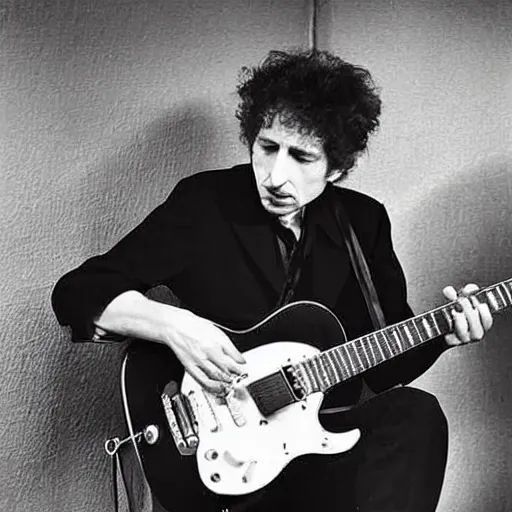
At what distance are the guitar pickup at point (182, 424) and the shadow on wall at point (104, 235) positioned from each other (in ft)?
0.88

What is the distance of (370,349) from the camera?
154 centimetres

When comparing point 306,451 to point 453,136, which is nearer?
point 306,451

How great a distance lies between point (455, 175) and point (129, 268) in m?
0.80

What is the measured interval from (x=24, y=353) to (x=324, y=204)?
0.58 m

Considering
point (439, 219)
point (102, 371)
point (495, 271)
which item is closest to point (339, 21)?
point (439, 219)

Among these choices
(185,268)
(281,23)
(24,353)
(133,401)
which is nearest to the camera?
(133,401)

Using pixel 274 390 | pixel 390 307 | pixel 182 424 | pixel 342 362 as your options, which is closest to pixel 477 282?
pixel 390 307

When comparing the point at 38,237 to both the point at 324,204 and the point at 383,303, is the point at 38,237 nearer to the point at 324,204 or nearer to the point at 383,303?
the point at 324,204

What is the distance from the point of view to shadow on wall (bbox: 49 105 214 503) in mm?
1722

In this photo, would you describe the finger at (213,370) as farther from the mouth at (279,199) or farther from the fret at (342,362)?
the mouth at (279,199)

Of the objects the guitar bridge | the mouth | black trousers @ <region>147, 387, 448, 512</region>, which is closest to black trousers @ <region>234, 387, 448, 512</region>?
black trousers @ <region>147, 387, 448, 512</region>

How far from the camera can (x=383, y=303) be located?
5.61 feet

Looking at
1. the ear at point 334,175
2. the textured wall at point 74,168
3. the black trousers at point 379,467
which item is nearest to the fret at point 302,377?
the black trousers at point 379,467

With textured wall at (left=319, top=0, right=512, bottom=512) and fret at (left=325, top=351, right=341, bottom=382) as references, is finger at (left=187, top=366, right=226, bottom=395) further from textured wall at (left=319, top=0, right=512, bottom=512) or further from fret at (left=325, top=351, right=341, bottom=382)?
textured wall at (left=319, top=0, right=512, bottom=512)
